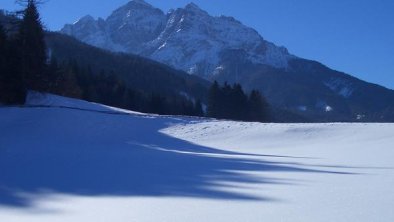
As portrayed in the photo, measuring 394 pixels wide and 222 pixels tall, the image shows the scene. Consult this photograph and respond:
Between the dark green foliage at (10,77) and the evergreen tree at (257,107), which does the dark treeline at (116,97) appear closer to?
the evergreen tree at (257,107)

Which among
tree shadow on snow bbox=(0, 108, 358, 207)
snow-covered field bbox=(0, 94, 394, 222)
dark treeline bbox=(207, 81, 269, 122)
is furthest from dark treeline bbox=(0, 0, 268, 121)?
snow-covered field bbox=(0, 94, 394, 222)

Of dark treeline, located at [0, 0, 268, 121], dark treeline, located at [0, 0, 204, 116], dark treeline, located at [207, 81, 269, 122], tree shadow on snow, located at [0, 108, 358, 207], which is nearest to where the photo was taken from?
tree shadow on snow, located at [0, 108, 358, 207]

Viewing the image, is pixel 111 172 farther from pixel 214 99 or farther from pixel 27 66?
pixel 214 99

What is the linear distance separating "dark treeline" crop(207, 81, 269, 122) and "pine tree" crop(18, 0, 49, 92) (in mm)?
39122

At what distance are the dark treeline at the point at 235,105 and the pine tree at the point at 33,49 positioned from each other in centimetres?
3912

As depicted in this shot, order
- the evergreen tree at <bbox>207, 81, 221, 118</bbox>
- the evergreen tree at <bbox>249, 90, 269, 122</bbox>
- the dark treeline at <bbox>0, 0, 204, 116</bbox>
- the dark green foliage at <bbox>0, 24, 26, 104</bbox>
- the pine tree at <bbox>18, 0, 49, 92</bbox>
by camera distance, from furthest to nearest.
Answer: the evergreen tree at <bbox>207, 81, 221, 118</bbox>
the evergreen tree at <bbox>249, 90, 269, 122</bbox>
the pine tree at <bbox>18, 0, 49, 92</bbox>
the dark treeline at <bbox>0, 0, 204, 116</bbox>
the dark green foliage at <bbox>0, 24, 26, 104</bbox>

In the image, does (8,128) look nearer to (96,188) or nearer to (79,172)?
(79,172)

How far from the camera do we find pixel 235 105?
7931 centimetres

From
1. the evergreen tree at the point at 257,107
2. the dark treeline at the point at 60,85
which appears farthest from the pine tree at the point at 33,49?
the evergreen tree at the point at 257,107

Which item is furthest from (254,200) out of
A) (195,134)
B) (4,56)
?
(4,56)

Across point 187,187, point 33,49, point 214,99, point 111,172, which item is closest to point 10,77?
point 33,49

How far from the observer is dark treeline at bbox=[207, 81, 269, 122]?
257 ft

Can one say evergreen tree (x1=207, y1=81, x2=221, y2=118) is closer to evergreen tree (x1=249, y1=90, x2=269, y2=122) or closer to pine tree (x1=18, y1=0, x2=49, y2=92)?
evergreen tree (x1=249, y1=90, x2=269, y2=122)

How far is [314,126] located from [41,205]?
980 inches
